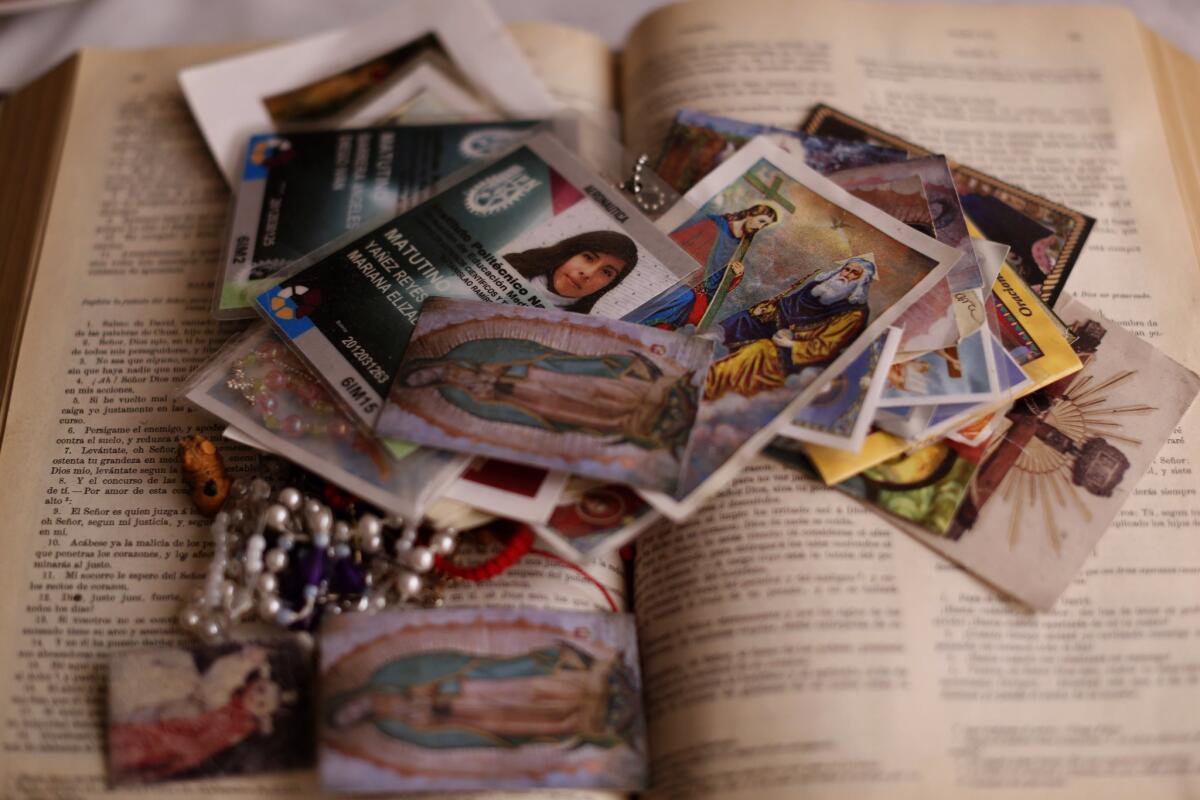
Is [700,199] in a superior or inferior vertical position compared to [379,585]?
superior

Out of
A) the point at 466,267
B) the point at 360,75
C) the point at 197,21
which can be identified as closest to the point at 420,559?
the point at 466,267

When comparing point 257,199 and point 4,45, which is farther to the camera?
point 4,45

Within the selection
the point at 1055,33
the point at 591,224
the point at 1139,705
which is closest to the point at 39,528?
the point at 591,224

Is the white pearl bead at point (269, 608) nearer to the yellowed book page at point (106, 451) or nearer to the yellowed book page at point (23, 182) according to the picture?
the yellowed book page at point (106, 451)

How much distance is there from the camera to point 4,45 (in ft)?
4.45

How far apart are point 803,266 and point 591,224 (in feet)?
0.72

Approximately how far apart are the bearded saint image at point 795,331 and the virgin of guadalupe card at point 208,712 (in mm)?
446

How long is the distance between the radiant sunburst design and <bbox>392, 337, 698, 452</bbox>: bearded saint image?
315mm

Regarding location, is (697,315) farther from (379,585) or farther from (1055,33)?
(1055,33)

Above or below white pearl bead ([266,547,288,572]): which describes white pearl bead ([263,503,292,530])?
above

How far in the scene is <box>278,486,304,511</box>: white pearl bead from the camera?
89 cm

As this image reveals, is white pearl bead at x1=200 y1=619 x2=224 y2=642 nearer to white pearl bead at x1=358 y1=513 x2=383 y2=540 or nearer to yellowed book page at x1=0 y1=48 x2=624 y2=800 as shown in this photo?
yellowed book page at x1=0 y1=48 x2=624 y2=800

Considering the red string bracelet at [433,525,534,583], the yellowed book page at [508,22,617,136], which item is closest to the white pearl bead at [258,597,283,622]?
the red string bracelet at [433,525,534,583]

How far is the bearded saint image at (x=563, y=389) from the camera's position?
2.81 feet
